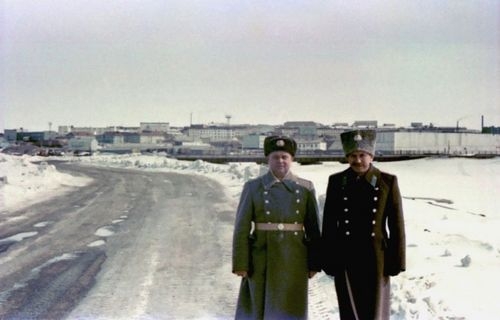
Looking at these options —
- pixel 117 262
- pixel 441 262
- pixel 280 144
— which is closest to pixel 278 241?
pixel 280 144

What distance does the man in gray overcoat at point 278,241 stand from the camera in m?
4.76

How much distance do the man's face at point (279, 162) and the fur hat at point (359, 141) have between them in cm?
48

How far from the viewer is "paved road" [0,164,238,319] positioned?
6961mm

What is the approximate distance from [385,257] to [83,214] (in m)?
12.4

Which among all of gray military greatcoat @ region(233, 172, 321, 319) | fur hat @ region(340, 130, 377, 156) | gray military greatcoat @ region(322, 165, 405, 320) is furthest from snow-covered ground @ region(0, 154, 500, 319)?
fur hat @ region(340, 130, 377, 156)

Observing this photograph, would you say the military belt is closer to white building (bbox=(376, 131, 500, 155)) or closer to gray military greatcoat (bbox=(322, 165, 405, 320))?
gray military greatcoat (bbox=(322, 165, 405, 320))

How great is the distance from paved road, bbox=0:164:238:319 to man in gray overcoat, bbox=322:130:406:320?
241cm

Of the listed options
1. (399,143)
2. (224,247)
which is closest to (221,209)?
(224,247)

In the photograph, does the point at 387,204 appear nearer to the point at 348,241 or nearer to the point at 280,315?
the point at 348,241

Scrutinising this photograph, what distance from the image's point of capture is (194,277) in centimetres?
852

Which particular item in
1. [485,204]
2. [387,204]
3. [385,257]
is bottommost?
[485,204]

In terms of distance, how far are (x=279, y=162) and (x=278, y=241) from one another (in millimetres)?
647

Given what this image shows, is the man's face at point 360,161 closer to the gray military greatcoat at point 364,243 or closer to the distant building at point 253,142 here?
the gray military greatcoat at point 364,243

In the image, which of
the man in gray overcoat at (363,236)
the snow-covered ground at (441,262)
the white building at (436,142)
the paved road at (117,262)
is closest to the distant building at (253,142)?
the white building at (436,142)
